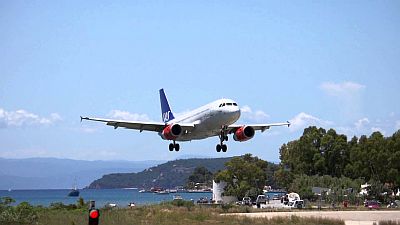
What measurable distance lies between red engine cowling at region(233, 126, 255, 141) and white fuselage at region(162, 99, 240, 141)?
167 centimetres

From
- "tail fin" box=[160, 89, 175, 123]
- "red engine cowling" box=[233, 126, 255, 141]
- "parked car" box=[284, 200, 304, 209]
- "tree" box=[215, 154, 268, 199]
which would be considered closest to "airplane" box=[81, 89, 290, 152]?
"red engine cowling" box=[233, 126, 255, 141]

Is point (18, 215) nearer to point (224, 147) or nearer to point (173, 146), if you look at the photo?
point (224, 147)

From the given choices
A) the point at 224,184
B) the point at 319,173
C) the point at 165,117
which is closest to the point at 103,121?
the point at 165,117

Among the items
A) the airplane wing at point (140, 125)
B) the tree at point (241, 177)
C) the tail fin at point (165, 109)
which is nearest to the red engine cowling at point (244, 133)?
the airplane wing at point (140, 125)

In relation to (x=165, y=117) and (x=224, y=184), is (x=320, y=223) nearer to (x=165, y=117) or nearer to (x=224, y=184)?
(x=165, y=117)

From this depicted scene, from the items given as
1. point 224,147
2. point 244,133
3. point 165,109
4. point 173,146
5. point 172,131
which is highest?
point 165,109

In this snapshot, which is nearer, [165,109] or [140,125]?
[140,125]

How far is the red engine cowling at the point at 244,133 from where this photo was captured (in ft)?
176

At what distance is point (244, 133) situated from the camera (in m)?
53.4

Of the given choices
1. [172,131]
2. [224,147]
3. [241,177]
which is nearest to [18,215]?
[172,131]

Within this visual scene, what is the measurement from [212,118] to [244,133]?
4.16 m

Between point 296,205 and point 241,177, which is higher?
point 241,177

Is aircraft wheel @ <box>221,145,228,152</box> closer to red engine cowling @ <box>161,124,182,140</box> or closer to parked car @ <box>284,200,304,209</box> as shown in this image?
red engine cowling @ <box>161,124,182,140</box>

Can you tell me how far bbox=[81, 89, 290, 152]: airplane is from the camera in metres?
50.1
